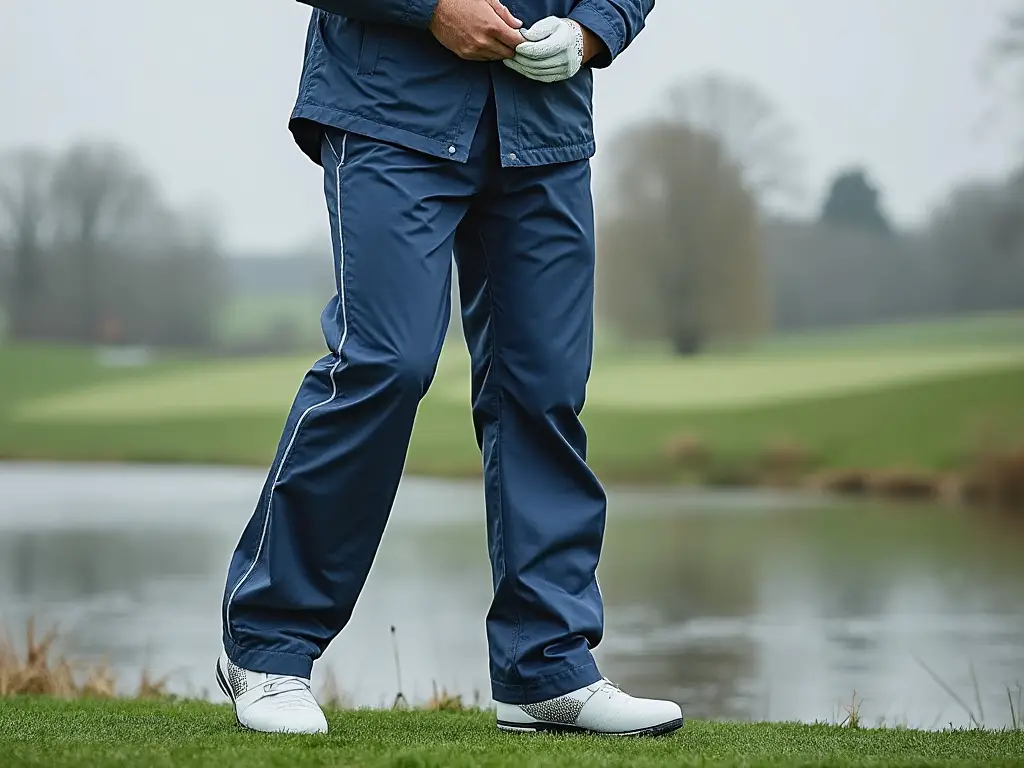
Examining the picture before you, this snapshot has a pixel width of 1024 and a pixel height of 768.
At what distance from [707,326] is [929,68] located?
2079mm

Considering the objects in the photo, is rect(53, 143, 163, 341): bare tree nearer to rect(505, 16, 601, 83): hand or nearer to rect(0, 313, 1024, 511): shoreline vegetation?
rect(0, 313, 1024, 511): shoreline vegetation

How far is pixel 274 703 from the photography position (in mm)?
1407

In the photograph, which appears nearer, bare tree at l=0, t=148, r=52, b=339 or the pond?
the pond

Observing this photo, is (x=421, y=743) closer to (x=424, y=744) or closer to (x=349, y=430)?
(x=424, y=744)

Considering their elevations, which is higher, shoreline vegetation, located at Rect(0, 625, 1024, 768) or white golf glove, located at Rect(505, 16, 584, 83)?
white golf glove, located at Rect(505, 16, 584, 83)

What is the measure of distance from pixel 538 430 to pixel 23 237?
718 centimetres

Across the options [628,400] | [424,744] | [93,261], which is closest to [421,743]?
[424,744]

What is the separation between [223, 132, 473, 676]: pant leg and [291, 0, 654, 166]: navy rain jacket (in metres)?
0.03

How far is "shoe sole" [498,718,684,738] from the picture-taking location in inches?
58.9

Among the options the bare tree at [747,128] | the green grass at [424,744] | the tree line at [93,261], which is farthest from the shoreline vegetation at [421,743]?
the bare tree at [747,128]

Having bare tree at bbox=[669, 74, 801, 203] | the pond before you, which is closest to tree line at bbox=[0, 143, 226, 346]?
the pond

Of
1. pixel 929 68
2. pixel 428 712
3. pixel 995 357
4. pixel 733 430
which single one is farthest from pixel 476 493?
pixel 428 712

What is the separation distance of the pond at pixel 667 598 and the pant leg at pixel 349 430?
83 centimetres

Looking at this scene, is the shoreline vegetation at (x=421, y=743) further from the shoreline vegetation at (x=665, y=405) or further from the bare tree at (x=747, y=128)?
the bare tree at (x=747, y=128)
